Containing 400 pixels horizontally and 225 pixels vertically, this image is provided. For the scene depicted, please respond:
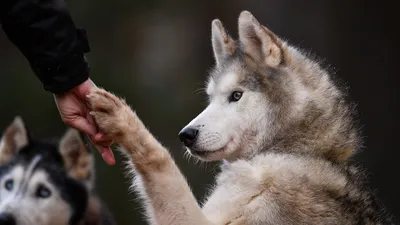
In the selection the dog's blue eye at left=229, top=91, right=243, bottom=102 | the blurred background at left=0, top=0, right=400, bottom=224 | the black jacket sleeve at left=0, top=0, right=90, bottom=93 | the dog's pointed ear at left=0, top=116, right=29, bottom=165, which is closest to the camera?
the black jacket sleeve at left=0, top=0, right=90, bottom=93

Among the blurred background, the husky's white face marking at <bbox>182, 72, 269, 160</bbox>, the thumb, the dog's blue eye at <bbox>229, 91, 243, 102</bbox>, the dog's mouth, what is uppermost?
the dog's blue eye at <bbox>229, 91, 243, 102</bbox>

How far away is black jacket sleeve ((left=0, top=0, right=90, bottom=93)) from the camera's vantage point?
150 inches

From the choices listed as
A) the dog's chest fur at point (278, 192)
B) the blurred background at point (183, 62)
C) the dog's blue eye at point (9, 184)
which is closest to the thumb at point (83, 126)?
the dog's chest fur at point (278, 192)

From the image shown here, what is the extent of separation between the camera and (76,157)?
22.1 ft

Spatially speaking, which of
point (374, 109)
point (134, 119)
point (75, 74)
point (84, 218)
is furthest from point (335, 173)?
point (374, 109)

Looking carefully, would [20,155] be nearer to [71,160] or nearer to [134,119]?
[71,160]

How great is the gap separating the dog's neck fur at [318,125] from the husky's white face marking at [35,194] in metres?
2.49

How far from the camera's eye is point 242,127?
15.2ft

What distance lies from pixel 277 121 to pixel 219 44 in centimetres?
79

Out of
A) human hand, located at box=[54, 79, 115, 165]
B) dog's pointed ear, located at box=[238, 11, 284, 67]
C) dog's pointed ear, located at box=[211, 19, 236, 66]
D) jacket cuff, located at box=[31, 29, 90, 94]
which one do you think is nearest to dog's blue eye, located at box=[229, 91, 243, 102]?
dog's pointed ear, located at box=[238, 11, 284, 67]

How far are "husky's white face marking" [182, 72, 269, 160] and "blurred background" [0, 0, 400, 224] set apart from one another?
5.57 m

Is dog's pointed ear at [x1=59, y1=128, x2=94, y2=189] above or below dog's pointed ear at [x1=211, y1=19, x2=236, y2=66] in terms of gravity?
below

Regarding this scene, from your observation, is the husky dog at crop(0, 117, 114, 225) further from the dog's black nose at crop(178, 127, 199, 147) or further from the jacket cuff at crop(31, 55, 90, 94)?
the jacket cuff at crop(31, 55, 90, 94)

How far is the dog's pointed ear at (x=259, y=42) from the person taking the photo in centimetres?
472
